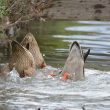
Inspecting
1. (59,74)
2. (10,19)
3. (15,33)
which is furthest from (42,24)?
(59,74)

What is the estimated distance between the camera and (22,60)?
15.2 meters

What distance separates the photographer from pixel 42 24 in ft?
102

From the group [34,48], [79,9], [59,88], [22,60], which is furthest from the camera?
[79,9]

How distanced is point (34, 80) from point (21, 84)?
24.8 inches

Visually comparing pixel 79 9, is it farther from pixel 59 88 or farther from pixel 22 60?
pixel 59 88

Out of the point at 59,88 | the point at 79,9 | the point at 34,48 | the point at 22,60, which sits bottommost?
the point at 59,88

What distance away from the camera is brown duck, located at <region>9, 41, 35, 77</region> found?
15.1 metres

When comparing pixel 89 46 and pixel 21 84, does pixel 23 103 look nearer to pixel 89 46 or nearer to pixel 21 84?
pixel 21 84

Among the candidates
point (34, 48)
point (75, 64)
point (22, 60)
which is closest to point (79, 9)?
point (34, 48)

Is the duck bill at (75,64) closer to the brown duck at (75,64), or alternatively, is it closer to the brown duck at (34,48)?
the brown duck at (75,64)

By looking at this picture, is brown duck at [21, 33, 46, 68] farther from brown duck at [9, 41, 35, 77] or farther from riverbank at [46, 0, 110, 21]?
riverbank at [46, 0, 110, 21]

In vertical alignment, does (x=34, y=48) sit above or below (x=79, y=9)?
below

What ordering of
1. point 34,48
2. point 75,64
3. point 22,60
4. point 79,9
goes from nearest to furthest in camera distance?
point 75,64, point 22,60, point 34,48, point 79,9

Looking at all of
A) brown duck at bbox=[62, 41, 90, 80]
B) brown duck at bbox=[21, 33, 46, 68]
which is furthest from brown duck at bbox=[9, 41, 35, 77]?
brown duck at bbox=[62, 41, 90, 80]
